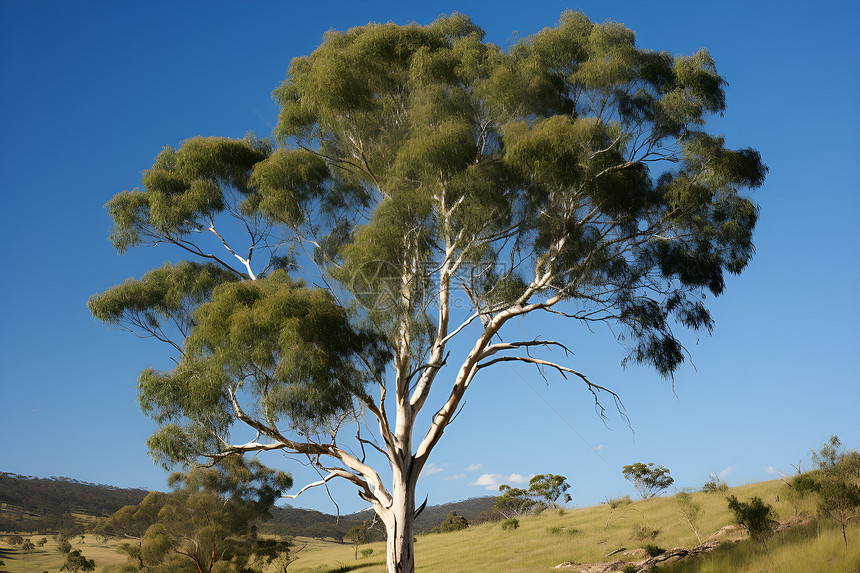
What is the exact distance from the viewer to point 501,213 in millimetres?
13211

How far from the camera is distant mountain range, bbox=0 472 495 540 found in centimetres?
5800

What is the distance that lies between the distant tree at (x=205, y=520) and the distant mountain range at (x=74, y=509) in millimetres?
26640

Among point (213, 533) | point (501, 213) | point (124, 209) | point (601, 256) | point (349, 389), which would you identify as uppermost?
point (124, 209)

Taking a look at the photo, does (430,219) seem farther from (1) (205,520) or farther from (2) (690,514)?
(1) (205,520)

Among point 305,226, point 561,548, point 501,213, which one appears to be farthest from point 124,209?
point 561,548

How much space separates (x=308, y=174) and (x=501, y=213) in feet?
16.2

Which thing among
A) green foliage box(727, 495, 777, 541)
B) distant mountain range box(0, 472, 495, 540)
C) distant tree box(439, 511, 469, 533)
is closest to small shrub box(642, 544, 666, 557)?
green foliage box(727, 495, 777, 541)

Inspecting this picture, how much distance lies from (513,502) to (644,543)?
3262 cm

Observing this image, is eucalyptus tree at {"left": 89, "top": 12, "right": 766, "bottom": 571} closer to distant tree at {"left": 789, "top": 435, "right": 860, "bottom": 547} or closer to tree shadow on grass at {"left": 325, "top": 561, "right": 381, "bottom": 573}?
distant tree at {"left": 789, "top": 435, "right": 860, "bottom": 547}

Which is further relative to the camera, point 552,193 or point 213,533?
point 213,533

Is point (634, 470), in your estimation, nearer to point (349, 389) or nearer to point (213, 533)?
point (213, 533)

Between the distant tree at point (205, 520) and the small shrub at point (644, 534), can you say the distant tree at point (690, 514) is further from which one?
the distant tree at point (205, 520)

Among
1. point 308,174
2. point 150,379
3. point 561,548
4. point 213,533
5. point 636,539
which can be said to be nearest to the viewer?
point 150,379

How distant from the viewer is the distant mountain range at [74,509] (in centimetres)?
5800
